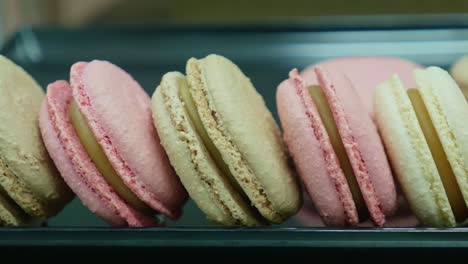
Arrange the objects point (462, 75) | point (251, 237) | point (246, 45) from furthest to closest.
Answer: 1. point (246, 45)
2. point (462, 75)
3. point (251, 237)

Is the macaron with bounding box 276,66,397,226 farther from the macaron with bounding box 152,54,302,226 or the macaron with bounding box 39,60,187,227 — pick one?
the macaron with bounding box 39,60,187,227

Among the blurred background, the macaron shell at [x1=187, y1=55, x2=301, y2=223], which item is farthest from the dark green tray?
the macaron shell at [x1=187, y1=55, x2=301, y2=223]

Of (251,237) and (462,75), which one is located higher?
(462,75)

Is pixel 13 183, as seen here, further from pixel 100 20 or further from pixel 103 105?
pixel 100 20

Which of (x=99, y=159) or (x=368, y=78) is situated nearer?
(x=99, y=159)

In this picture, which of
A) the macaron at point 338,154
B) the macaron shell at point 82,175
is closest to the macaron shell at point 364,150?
the macaron at point 338,154

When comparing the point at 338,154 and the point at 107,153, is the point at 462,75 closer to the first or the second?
the point at 338,154

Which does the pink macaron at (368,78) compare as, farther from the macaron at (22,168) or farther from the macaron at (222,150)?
the macaron at (22,168)

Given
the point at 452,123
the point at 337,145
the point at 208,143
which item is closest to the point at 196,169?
the point at 208,143
